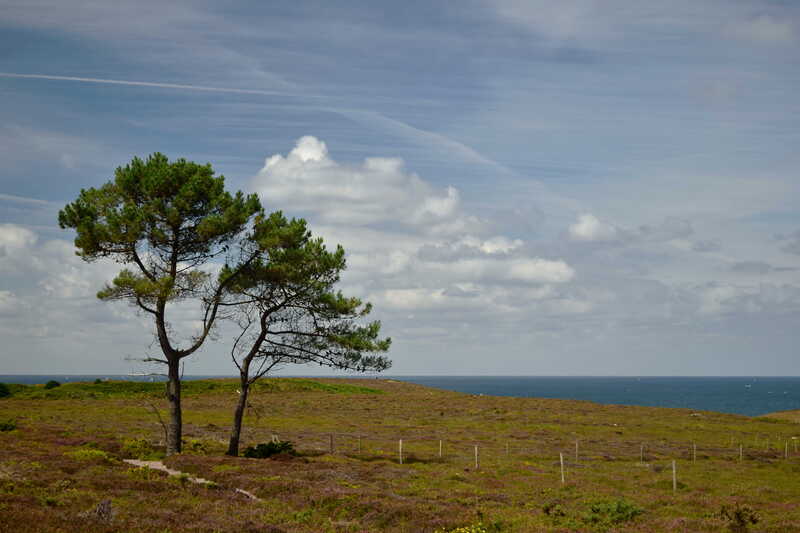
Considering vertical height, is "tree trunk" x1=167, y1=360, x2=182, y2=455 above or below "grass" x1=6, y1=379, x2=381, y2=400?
above

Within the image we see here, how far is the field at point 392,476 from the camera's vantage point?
19953mm

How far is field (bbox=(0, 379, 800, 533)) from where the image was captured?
19953mm

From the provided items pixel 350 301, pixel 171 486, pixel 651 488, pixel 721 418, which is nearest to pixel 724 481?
pixel 651 488

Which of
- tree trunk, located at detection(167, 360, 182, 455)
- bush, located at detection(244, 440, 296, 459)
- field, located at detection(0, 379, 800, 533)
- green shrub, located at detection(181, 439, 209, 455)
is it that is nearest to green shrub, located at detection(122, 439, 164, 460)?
field, located at detection(0, 379, 800, 533)

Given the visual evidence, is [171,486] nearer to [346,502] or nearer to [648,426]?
[346,502]

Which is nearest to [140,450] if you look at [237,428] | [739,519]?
[237,428]

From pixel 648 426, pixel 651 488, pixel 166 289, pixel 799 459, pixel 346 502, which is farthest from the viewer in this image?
pixel 648 426

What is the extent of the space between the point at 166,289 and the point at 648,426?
68348mm

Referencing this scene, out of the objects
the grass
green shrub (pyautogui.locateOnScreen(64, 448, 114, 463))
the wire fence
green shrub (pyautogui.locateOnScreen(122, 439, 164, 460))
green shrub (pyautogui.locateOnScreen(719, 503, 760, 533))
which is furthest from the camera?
the grass

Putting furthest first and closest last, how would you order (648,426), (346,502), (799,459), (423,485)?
(648,426) < (799,459) < (423,485) < (346,502)

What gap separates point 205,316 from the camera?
35.4 metres

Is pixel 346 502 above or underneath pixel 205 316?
underneath

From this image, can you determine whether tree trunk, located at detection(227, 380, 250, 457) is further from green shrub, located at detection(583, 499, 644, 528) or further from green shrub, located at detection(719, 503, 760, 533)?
green shrub, located at detection(719, 503, 760, 533)

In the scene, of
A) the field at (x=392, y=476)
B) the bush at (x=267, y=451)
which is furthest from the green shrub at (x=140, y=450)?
the bush at (x=267, y=451)
